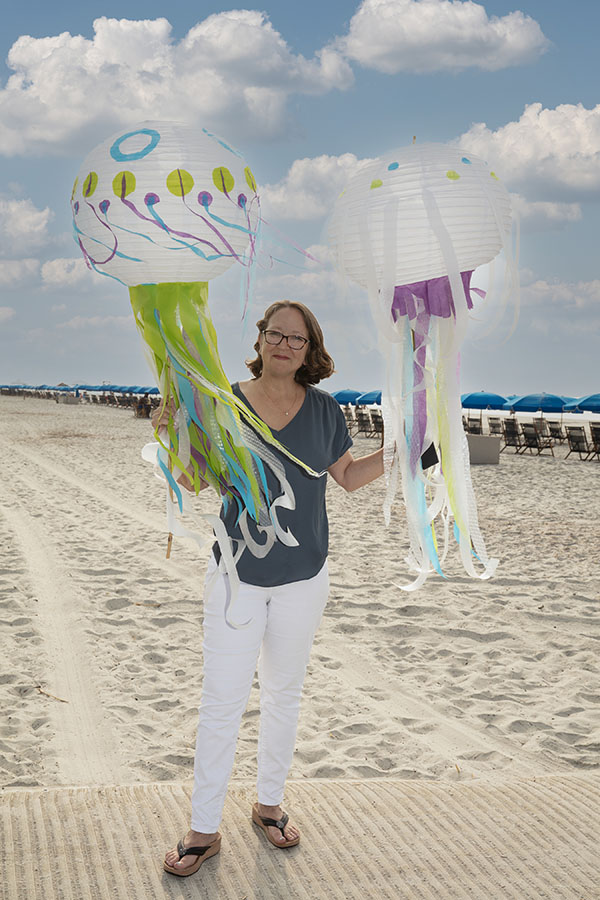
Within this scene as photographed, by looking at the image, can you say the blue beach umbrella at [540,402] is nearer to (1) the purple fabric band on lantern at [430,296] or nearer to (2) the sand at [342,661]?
(2) the sand at [342,661]

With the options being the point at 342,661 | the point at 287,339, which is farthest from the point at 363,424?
the point at 287,339

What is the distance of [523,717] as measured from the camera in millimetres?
3682

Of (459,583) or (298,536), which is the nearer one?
(298,536)

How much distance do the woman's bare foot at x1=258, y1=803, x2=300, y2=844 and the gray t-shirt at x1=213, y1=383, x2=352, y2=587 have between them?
2.70 ft

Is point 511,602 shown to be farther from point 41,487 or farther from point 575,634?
point 41,487

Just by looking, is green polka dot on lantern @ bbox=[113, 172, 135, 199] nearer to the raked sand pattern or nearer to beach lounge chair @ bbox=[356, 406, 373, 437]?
the raked sand pattern

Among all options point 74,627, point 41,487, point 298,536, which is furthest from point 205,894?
point 41,487

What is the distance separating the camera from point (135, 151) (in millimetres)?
1986

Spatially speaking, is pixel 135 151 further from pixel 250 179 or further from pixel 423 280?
pixel 423 280

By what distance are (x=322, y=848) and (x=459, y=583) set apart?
370cm

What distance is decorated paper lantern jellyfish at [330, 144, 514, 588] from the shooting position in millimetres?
1873

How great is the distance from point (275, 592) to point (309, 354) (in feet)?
2.28

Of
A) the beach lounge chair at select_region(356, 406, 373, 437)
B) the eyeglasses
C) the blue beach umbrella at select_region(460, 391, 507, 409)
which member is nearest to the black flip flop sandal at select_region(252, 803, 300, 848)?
the eyeglasses

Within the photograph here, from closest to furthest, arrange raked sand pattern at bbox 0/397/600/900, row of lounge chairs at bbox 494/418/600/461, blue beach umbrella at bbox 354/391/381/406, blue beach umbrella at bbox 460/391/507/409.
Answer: raked sand pattern at bbox 0/397/600/900 → row of lounge chairs at bbox 494/418/600/461 → blue beach umbrella at bbox 460/391/507/409 → blue beach umbrella at bbox 354/391/381/406
